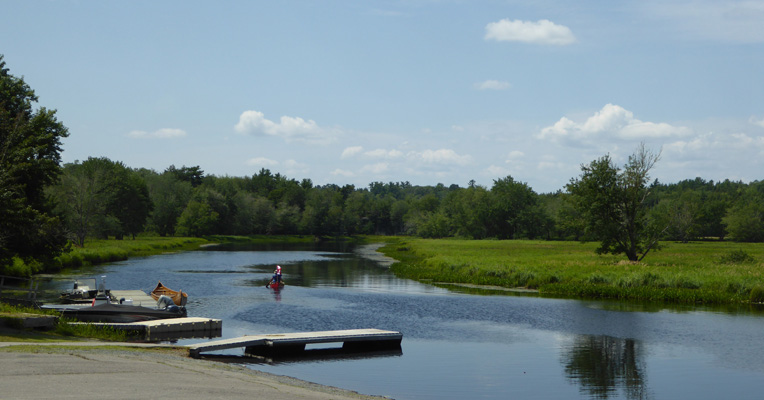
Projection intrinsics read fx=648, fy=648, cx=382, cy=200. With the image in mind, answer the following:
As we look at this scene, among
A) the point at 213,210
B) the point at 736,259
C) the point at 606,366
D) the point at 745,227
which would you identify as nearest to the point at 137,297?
the point at 606,366

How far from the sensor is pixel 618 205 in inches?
2511

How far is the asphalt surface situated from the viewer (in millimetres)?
13648

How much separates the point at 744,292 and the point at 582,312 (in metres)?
12.8

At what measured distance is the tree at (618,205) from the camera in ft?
208

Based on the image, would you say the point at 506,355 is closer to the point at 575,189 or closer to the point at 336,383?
the point at 336,383

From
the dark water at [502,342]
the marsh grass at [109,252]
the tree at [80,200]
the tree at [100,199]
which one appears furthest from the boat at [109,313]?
the tree at [80,200]

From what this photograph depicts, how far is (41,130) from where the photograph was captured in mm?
42250

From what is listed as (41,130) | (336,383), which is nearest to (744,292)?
(336,383)

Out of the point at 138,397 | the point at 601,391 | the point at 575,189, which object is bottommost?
the point at 601,391

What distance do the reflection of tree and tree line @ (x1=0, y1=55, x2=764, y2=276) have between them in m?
26.0

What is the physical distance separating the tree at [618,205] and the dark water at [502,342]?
2063 cm

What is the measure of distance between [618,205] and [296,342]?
1841 inches

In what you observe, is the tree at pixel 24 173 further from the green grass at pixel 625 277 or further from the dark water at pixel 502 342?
the green grass at pixel 625 277

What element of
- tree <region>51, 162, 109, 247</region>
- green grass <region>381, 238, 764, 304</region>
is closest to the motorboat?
green grass <region>381, 238, 764, 304</region>
